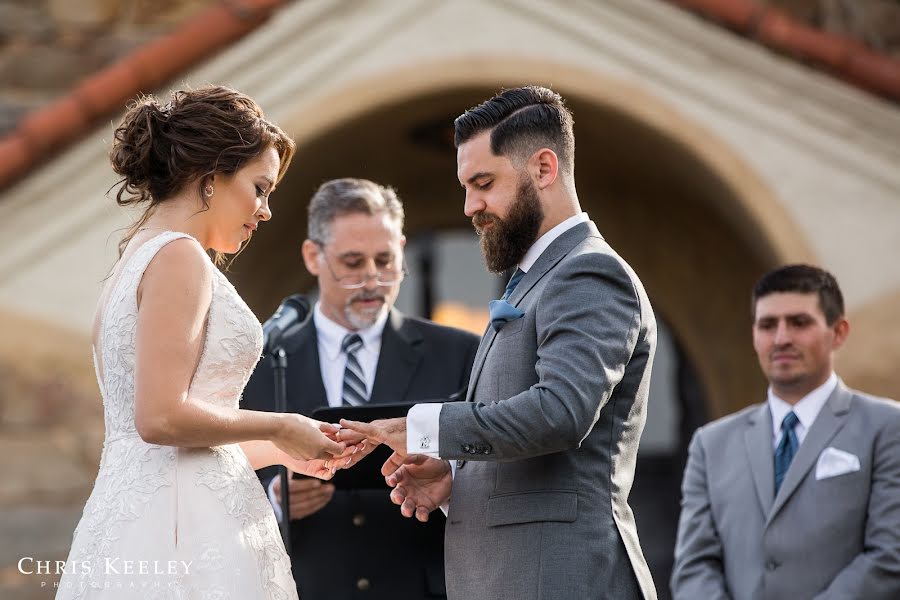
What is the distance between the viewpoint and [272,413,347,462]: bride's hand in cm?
316

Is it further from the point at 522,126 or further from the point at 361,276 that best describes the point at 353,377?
the point at 522,126

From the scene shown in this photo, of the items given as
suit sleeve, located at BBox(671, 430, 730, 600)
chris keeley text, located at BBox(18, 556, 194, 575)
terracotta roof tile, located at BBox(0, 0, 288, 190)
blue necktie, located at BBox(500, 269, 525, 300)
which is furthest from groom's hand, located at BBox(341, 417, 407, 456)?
terracotta roof tile, located at BBox(0, 0, 288, 190)

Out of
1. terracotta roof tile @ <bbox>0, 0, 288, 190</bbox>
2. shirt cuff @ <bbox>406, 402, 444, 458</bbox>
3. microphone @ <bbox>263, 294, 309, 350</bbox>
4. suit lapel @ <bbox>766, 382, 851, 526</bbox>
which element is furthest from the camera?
terracotta roof tile @ <bbox>0, 0, 288, 190</bbox>

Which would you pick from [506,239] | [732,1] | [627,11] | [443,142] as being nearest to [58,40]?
[443,142]

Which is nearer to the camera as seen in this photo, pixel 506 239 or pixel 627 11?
pixel 506 239

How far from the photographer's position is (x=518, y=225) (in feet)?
10.7

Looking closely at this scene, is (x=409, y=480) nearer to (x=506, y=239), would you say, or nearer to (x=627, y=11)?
(x=506, y=239)

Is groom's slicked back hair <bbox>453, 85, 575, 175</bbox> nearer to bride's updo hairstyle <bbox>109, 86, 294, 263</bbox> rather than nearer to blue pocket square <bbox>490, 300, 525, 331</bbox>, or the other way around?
blue pocket square <bbox>490, 300, 525, 331</bbox>

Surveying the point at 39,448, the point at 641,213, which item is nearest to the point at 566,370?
the point at 39,448

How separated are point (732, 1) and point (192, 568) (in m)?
4.64

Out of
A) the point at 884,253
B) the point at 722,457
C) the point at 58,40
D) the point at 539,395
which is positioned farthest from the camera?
the point at 58,40

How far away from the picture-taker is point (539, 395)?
116 inches

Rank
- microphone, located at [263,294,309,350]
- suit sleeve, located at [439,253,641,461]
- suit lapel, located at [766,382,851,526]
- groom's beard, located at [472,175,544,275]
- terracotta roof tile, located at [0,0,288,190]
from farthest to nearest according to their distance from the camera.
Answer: terracotta roof tile, located at [0,0,288,190] → suit lapel, located at [766,382,851,526] → microphone, located at [263,294,309,350] → groom's beard, located at [472,175,544,275] → suit sleeve, located at [439,253,641,461]

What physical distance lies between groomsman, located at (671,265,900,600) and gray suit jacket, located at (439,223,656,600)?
133 centimetres
